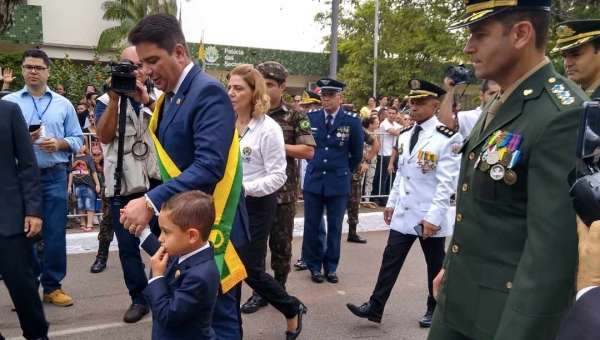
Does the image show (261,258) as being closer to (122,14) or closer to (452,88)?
(452,88)

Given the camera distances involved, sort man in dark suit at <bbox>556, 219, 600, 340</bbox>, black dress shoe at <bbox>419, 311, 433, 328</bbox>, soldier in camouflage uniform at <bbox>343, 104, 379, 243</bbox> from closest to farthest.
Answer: man in dark suit at <bbox>556, 219, 600, 340</bbox> → black dress shoe at <bbox>419, 311, 433, 328</bbox> → soldier in camouflage uniform at <bbox>343, 104, 379, 243</bbox>

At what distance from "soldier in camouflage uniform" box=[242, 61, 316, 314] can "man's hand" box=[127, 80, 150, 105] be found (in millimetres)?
1090

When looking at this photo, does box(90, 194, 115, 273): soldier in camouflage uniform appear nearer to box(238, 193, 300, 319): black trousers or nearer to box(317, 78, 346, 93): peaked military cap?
box(238, 193, 300, 319): black trousers

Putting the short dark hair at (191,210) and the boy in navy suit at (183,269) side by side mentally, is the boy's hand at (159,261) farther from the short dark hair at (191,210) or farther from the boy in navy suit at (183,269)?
the short dark hair at (191,210)

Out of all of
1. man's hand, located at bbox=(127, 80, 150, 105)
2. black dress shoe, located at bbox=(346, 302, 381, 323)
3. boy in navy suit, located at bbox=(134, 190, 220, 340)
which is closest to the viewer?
boy in navy suit, located at bbox=(134, 190, 220, 340)

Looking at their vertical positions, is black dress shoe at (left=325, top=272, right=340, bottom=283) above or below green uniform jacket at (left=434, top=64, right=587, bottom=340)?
below

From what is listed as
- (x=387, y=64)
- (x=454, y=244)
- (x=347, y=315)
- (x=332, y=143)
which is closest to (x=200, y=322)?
(x=454, y=244)

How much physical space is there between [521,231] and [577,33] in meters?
2.35

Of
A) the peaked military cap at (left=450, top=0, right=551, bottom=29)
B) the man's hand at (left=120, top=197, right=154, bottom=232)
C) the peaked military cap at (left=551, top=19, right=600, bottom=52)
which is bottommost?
the man's hand at (left=120, top=197, right=154, bottom=232)

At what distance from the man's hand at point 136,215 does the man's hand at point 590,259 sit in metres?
1.81

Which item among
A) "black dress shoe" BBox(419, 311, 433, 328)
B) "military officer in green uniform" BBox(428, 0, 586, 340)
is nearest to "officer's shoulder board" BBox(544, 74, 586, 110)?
"military officer in green uniform" BBox(428, 0, 586, 340)

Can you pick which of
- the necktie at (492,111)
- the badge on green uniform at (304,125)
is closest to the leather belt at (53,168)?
the badge on green uniform at (304,125)

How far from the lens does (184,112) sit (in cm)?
268

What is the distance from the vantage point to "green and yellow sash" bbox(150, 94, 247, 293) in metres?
2.72
